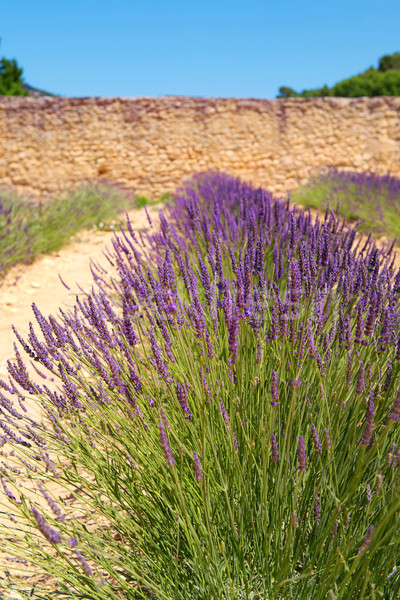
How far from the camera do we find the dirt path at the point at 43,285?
159 inches

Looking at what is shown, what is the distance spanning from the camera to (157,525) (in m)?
1.17

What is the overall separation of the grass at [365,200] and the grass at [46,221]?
12.2 feet

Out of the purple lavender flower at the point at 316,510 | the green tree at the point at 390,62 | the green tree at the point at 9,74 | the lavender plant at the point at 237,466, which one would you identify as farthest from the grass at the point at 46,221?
the green tree at the point at 390,62

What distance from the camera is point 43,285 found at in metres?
5.15

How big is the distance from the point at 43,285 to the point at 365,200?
5.58 m

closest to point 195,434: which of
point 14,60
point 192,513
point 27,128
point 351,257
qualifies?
point 192,513

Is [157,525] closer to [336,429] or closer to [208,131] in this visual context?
[336,429]

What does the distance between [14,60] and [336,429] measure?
87.2 ft

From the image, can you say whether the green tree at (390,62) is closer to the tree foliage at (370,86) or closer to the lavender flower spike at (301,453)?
the tree foliage at (370,86)

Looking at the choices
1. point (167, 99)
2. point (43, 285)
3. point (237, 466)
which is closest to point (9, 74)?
point (167, 99)

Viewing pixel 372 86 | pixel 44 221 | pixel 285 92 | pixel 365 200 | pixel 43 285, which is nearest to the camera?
pixel 43 285

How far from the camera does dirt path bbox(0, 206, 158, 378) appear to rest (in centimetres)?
405

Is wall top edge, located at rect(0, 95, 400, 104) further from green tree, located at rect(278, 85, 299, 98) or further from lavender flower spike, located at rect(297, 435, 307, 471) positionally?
green tree, located at rect(278, 85, 299, 98)

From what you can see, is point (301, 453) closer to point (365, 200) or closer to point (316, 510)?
point (316, 510)
